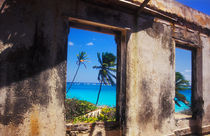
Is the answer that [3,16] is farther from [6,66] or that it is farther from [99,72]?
[99,72]

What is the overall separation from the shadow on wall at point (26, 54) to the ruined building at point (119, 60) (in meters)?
0.01

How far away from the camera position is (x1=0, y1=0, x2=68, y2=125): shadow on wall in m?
2.28

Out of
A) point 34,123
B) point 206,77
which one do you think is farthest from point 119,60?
point 206,77

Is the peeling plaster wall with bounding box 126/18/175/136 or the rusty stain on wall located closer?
the rusty stain on wall

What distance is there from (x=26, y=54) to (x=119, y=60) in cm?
193

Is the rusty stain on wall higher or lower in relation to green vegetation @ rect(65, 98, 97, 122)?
higher

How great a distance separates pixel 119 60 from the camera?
349 centimetres

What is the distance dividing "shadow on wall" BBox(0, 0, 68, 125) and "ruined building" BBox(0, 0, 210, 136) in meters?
0.01

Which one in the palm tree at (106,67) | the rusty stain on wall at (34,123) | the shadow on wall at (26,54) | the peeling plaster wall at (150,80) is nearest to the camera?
the shadow on wall at (26,54)

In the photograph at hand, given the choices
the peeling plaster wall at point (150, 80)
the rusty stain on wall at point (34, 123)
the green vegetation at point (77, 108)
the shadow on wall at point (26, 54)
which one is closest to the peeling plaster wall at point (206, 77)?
the peeling plaster wall at point (150, 80)

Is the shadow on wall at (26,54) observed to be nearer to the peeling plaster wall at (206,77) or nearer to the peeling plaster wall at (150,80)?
the peeling plaster wall at (150,80)

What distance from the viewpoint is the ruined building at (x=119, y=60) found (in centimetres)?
234

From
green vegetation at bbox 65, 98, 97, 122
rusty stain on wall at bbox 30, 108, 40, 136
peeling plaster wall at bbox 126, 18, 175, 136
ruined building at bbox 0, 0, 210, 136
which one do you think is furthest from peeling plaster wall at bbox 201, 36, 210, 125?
green vegetation at bbox 65, 98, 97, 122

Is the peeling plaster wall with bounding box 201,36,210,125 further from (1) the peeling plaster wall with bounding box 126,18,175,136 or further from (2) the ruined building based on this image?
(1) the peeling plaster wall with bounding box 126,18,175,136
